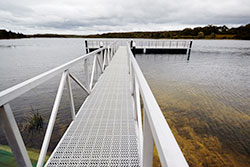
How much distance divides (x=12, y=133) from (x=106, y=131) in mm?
1371

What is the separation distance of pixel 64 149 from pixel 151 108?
1573mm

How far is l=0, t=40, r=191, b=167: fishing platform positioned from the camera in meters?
0.72

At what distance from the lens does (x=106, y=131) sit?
2.21 metres

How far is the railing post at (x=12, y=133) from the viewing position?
949mm

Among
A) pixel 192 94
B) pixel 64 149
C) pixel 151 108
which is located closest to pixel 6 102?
pixel 151 108

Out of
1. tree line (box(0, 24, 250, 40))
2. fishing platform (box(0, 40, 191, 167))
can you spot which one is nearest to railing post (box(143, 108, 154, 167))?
fishing platform (box(0, 40, 191, 167))

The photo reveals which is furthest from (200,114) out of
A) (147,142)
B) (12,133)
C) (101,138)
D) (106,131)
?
(12,133)

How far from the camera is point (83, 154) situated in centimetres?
177

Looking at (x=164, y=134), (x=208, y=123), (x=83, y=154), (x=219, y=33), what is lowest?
(x=208, y=123)

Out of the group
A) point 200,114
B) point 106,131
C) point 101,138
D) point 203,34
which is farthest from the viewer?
point 203,34

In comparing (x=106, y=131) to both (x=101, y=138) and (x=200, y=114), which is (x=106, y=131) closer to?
(x=101, y=138)

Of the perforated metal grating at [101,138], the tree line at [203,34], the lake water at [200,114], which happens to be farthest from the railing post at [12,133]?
the tree line at [203,34]

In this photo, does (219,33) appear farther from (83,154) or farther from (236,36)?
(83,154)

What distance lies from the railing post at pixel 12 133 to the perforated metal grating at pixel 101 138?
21.2 inches
